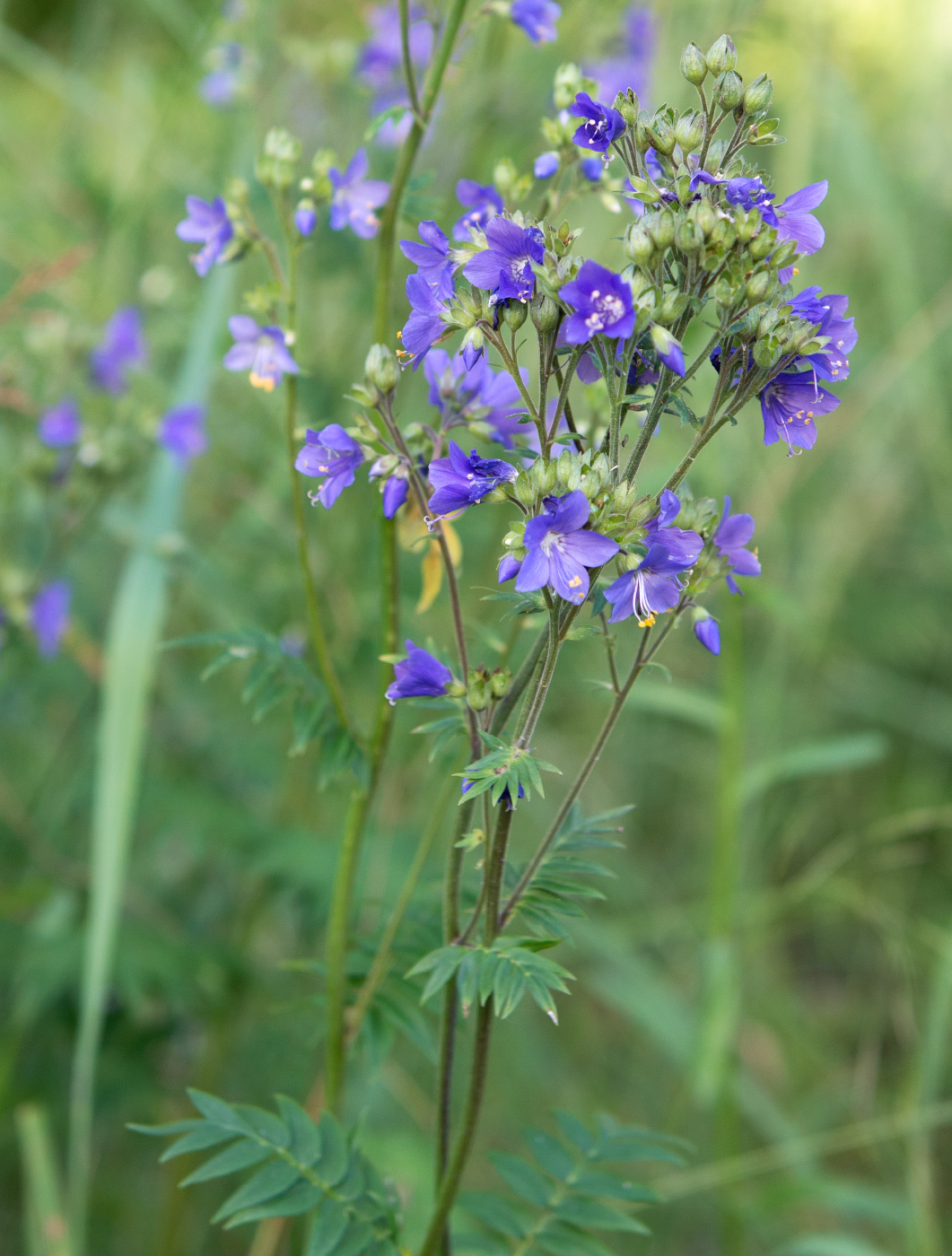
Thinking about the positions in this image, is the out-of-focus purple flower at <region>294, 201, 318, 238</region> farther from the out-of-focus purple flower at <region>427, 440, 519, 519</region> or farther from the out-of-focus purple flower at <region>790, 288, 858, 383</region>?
the out-of-focus purple flower at <region>790, 288, 858, 383</region>

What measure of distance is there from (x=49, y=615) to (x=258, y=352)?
1180 millimetres

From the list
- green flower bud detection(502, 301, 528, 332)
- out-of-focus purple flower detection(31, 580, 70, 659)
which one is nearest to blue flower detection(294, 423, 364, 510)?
green flower bud detection(502, 301, 528, 332)

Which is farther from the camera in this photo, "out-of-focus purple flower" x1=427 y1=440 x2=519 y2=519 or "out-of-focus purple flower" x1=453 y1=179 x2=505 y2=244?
"out-of-focus purple flower" x1=453 y1=179 x2=505 y2=244

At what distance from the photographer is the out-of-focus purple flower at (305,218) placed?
1584 mm

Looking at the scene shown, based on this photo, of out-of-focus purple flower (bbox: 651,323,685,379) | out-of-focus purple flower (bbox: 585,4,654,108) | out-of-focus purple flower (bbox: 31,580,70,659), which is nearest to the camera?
out-of-focus purple flower (bbox: 651,323,685,379)

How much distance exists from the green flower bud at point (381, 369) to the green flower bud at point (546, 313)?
26 centimetres

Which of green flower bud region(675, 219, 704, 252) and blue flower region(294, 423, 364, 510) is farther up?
green flower bud region(675, 219, 704, 252)

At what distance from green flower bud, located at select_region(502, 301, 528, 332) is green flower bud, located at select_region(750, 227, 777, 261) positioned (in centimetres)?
25

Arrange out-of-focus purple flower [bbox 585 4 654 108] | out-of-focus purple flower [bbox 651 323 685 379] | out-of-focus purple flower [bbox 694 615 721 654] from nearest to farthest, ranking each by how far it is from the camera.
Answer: out-of-focus purple flower [bbox 651 323 685 379] → out-of-focus purple flower [bbox 694 615 721 654] → out-of-focus purple flower [bbox 585 4 654 108]

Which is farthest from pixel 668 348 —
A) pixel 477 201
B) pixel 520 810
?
pixel 520 810

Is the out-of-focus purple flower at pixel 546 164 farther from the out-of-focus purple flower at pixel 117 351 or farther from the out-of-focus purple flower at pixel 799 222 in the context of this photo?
the out-of-focus purple flower at pixel 117 351

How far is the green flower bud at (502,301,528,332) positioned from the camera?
1.19 metres

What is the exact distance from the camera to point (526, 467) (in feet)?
4.26

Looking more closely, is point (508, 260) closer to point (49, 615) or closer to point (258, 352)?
point (258, 352)
